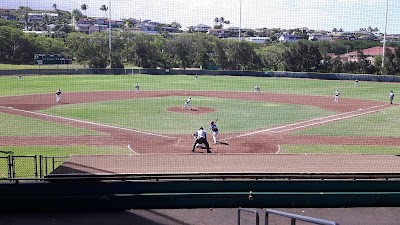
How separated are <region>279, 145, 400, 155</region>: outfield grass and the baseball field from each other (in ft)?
0.12

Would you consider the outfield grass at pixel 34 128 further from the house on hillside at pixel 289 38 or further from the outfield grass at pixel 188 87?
the house on hillside at pixel 289 38

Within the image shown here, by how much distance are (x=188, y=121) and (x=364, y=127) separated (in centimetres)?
857

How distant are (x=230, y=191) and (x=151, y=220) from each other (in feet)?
5.32

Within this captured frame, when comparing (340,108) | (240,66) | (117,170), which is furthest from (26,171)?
(240,66)

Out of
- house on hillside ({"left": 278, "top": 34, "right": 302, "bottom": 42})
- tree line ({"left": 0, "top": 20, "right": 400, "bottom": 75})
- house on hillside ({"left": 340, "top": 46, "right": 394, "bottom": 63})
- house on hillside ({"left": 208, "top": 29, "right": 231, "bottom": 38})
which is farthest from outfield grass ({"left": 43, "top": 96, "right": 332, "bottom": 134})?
house on hillside ({"left": 208, "top": 29, "right": 231, "bottom": 38})

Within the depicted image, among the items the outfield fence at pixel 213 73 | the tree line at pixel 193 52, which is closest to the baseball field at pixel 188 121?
the outfield fence at pixel 213 73

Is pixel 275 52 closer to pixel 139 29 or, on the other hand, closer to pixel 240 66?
pixel 240 66

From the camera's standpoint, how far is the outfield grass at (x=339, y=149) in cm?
1622

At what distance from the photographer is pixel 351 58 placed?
192 feet

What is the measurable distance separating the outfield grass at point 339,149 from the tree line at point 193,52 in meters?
37.2

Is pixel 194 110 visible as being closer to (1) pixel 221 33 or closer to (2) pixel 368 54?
(2) pixel 368 54

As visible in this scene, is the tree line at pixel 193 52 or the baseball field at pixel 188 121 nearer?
the baseball field at pixel 188 121

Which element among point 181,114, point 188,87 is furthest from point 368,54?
point 181,114

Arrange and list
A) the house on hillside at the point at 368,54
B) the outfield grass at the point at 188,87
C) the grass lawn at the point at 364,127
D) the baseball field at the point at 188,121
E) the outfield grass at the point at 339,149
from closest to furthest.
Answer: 1. the outfield grass at the point at 339,149
2. the baseball field at the point at 188,121
3. the grass lawn at the point at 364,127
4. the outfield grass at the point at 188,87
5. the house on hillside at the point at 368,54
